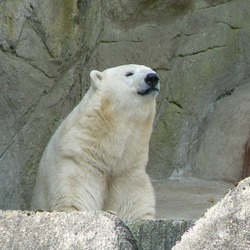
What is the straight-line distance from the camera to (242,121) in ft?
26.8

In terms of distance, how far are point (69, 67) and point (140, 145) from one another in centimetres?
131

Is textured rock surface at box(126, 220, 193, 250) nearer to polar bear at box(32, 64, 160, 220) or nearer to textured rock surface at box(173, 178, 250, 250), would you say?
textured rock surface at box(173, 178, 250, 250)

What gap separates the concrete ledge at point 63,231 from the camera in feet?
11.2

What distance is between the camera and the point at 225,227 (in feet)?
10.2

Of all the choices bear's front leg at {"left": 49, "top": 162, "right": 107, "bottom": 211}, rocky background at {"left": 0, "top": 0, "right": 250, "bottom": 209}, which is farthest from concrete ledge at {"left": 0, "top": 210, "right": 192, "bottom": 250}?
rocky background at {"left": 0, "top": 0, "right": 250, "bottom": 209}

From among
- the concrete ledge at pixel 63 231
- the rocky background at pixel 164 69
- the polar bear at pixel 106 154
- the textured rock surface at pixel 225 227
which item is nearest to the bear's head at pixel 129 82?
the polar bear at pixel 106 154

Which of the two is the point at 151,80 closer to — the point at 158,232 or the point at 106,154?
the point at 106,154

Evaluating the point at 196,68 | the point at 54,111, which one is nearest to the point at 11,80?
the point at 54,111

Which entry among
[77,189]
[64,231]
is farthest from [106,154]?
[64,231]

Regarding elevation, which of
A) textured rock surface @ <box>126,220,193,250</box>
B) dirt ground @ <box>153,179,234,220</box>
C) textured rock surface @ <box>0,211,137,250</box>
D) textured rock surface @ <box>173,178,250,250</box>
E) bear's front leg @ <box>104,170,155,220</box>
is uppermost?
textured rock surface @ <box>173,178,250,250</box>

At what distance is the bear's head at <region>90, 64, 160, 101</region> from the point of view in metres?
6.11

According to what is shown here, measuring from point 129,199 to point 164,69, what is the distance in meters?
2.39

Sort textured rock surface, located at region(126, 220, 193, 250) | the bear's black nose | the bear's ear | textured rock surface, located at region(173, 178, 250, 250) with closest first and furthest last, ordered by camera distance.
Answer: textured rock surface, located at region(173, 178, 250, 250) < textured rock surface, located at region(126, 220, 193, 250) < the bear's black nose < the bear's ear

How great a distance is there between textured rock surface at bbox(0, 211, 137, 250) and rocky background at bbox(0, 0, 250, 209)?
319 centimetres
